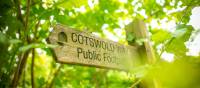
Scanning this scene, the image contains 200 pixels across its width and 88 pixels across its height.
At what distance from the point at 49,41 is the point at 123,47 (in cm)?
80

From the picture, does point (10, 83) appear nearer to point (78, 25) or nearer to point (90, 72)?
point (78, 25)

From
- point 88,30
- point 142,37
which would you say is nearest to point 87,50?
point 88,30

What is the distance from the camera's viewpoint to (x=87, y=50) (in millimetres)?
1595

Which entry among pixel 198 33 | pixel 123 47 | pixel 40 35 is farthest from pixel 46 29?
pixel 198 33

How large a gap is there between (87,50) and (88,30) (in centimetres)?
67

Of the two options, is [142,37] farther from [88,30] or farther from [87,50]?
[87,50]

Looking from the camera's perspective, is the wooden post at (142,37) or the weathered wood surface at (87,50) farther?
the wooden post at (142,37)

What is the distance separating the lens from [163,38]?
80 centimetres

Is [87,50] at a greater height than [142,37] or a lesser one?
lesser

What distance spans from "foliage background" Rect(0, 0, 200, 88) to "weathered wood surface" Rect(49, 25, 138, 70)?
0.33 feet

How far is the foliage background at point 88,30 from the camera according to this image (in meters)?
0.30

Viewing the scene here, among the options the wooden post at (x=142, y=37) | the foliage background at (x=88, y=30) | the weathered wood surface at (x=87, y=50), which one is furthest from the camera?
the wooden post at (x=142, y=37)

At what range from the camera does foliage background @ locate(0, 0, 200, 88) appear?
30 centimetres

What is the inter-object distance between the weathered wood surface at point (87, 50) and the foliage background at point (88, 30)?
0.33 feet
